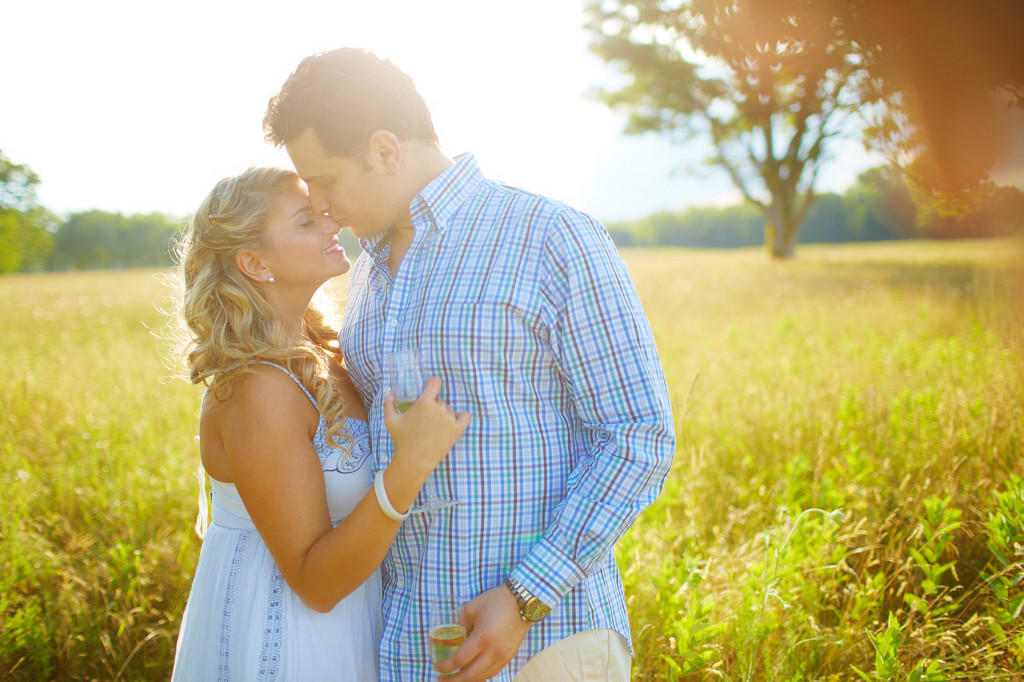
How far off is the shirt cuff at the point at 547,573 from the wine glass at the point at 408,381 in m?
0.23

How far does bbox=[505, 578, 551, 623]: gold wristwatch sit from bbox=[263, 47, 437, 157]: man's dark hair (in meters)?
1.22

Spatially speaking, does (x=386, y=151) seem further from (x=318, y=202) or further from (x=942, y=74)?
(x=942, y=74)

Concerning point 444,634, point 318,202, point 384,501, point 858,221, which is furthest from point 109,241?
point 444,634

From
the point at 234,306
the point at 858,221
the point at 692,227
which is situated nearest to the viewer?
the point at 234,306

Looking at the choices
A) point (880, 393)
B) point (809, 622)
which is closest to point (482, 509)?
point (809, 622)

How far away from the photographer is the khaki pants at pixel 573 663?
1.53 meters

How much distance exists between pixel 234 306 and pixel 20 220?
3.07m

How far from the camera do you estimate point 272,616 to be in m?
1.75

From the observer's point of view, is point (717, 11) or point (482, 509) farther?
point (482, 509)

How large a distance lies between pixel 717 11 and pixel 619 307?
0.66 metres

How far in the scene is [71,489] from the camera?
349 cm

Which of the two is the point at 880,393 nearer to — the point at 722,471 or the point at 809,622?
the point at 722,471

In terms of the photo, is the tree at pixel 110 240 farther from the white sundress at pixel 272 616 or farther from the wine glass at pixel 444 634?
the wine glass at pixel 444 634

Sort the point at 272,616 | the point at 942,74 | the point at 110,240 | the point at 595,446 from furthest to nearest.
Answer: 1. the point at 110,240
2. the point at 272,616
3. the point at 595,446
4. the point at 942,74
